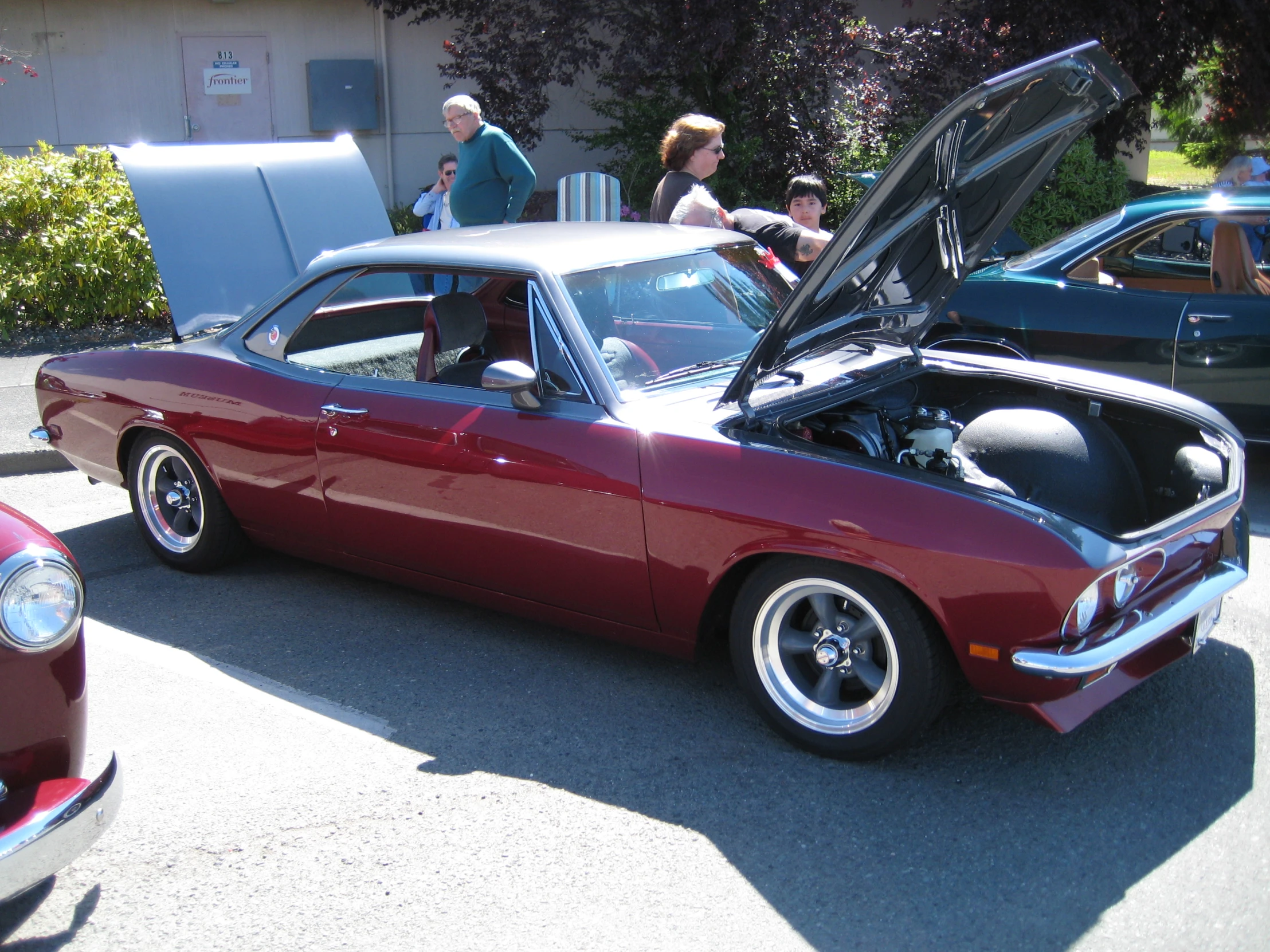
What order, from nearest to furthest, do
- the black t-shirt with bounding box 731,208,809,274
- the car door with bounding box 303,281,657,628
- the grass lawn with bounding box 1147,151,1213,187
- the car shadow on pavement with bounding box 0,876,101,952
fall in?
the car shadow on pavement with bounding box 0,876,101,952 → the car door with bounding box 303,281,657,628 → the black t-shirt with bounding box 731,208,809,274 → the grass lawn with bounding box 1147,151,1213,187

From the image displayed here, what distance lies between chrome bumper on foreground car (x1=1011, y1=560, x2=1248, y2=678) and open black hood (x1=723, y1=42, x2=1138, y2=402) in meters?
1.16

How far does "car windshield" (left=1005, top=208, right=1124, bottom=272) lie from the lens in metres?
6.56

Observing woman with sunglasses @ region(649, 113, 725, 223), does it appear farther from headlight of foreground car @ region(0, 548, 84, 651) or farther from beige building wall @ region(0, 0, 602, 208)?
beige building wall @ region(0, 0, 602, 208)

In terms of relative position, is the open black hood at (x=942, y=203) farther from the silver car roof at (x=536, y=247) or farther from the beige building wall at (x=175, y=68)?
the beige building wall at (x=175, y=68)

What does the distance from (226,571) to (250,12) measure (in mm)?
10612

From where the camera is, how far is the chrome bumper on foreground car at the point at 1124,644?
3.02 metres

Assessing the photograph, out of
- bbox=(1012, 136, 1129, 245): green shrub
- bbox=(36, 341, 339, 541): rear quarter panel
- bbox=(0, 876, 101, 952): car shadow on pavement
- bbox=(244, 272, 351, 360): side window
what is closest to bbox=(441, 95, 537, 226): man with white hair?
bbox=(244, 272, 351, 360): side window

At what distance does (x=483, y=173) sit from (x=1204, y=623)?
5.26m

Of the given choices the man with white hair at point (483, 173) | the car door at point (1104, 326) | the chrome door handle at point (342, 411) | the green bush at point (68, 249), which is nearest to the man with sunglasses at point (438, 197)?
the man with white hair at point (483, 173)

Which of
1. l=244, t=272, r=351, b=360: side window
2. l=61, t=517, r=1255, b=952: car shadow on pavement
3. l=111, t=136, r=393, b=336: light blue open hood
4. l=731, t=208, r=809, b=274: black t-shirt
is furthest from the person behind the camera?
l=731, t=208, r=809, b=274: black t-shirt

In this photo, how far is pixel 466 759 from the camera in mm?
3562

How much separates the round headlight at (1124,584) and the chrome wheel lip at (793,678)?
23.7 inches

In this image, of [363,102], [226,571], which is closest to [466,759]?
[226,571]

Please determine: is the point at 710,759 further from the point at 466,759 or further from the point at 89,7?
the point at 89,7
